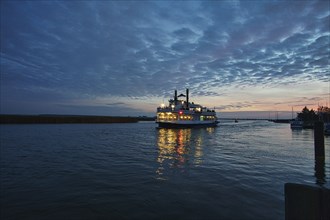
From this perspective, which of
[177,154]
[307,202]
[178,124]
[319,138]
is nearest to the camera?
[307,202]

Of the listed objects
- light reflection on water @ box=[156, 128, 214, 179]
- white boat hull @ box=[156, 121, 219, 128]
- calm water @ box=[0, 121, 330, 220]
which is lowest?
light reflection on water @ box=[156, 128, 214, 179]

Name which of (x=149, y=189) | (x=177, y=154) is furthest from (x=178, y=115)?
(x=149, y=189)

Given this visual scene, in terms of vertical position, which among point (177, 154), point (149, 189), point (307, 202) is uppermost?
point (307, 202)

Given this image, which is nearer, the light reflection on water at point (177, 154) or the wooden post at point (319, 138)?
the light reflection on water at point (177, 154)

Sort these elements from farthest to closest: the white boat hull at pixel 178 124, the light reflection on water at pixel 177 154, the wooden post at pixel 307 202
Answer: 1. the white boat hull at pixel 178 124
2. the light reflection on water at pixel 177 154
3. the wooden post at pixel 307 202

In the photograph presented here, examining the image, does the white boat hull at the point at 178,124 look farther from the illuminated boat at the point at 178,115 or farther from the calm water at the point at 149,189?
the calm water at the point at 149,189

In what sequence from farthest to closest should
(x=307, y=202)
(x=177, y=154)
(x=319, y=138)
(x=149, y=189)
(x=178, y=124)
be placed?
(x=178, y=124), (x=177, y=154), (x=319, y=138), (x=149, y=189), (x=307, y=202)

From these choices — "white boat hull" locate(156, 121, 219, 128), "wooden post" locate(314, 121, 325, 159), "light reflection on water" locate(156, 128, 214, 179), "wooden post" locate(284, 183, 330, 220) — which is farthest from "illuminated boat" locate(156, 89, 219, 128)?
"wooden post" locate(284, 183, 330, 220)

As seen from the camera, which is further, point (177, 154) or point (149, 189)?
point (177, 154)

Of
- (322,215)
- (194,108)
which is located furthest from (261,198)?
(194,108)

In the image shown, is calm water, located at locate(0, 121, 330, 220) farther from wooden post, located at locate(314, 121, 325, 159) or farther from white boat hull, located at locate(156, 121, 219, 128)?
white boat hull, located at locate(156, 121, 219, 128)

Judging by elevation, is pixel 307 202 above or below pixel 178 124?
above

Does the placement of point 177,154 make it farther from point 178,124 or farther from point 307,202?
point 178,124

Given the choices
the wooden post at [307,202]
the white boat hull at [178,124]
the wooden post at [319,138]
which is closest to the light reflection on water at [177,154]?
the wooden post at [319,138]
